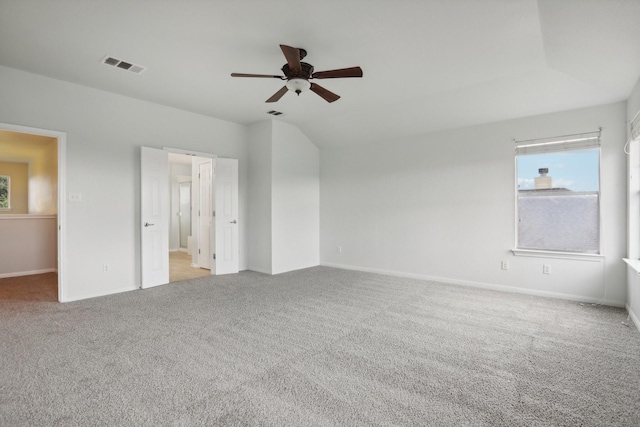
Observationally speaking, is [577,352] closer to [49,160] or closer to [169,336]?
[169,336]

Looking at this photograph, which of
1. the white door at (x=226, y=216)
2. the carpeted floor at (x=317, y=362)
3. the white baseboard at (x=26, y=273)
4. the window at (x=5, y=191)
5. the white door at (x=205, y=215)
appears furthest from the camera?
the window at (x=5, y=191)

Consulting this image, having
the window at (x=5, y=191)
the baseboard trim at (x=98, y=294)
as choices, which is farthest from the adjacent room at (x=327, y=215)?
the window at (x=5, y=191)

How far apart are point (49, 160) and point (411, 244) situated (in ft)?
23.9

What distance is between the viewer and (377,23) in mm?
2748

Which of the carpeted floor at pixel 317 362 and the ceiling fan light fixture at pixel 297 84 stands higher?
the ceiling fan light fixture at pixel 297 84

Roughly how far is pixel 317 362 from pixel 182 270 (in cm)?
459

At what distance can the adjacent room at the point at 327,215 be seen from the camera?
2.15m

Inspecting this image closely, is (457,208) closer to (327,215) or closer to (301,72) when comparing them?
(327,215)

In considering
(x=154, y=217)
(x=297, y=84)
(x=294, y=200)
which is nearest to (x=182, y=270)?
(x=154, y=217)

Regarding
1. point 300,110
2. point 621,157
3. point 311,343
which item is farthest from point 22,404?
point 621,157

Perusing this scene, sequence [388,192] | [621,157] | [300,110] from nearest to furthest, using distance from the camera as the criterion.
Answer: [621,157] < [300,110] < [388,192]

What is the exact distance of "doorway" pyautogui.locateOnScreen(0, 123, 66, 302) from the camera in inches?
158

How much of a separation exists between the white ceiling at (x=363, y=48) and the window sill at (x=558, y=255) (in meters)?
1.92

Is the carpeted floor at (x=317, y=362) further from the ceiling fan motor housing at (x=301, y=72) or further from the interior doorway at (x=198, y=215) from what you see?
the ceiling fan motor housing at (x=301, y=72)
